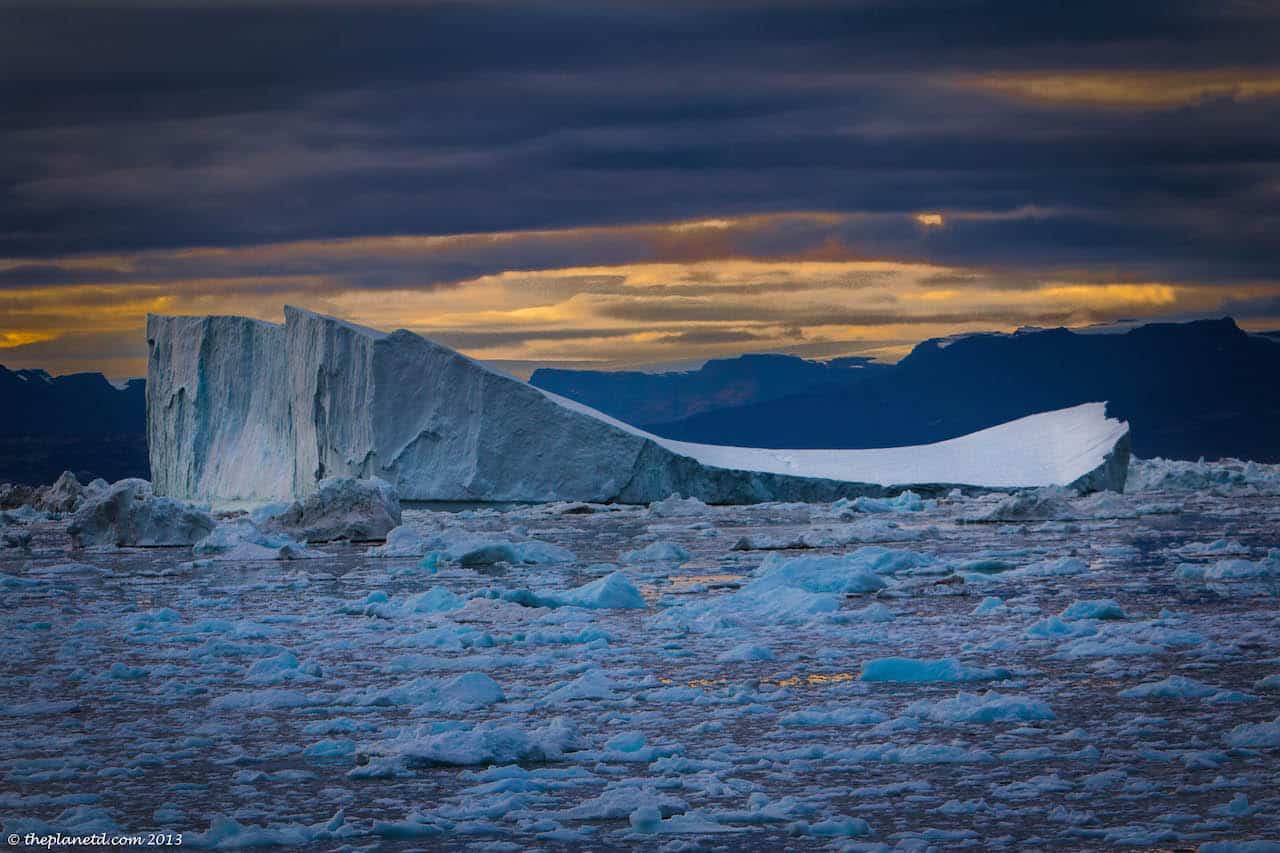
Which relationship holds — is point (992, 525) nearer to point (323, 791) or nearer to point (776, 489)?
point (776, 489)

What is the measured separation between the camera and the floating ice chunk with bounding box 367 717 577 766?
532cm

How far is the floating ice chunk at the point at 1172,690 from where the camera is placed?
6.17m

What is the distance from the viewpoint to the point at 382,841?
430cm

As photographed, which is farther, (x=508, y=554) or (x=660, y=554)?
(x=508, y=554)

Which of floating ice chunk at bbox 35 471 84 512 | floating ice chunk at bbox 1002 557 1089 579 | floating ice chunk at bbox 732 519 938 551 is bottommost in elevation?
floating ice chunk at bbox 35 471 84 512

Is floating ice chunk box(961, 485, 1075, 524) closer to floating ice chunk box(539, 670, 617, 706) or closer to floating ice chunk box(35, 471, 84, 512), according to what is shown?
floating ice chunk box(539, 670, 617, 706)

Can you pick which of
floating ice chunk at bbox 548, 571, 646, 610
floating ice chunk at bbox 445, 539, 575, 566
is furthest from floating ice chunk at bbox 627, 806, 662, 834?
floating ice chunk at bbox 445, 539, 575, 566

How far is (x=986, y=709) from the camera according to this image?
19.3 ft

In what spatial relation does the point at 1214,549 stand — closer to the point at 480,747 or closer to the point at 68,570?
the point at 480,747

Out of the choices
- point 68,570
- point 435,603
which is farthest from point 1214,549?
point 68,570

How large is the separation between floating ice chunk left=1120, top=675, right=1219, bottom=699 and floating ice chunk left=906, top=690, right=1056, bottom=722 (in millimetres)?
502

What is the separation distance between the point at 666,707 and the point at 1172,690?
2.09 metres

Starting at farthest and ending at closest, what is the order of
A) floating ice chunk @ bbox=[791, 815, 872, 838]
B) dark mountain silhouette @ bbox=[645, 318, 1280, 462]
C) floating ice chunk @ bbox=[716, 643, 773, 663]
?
dark mountain silhouette @ bbox=[645, 318, 1280, 462], floating ice chunk @ bbox=[716, 643, 773, 663], floating ice chunk @ bbox=[791, 815, 872, 838]

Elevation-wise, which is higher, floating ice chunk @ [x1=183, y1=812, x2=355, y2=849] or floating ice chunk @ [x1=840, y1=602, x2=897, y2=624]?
floating ice chunk @ [x1=183, y1=812, x2=355, y2=849]
